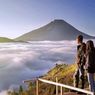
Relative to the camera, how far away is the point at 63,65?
133ft

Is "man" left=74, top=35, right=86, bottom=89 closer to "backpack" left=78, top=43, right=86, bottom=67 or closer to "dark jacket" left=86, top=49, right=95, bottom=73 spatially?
"backpack" left=78, top=43, right=86, bottom=67

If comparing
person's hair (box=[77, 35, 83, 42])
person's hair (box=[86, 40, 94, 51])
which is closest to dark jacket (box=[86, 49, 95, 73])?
person's hair (box=[86, 40, 94, 51])

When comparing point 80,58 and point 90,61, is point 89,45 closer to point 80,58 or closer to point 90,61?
point 90,61

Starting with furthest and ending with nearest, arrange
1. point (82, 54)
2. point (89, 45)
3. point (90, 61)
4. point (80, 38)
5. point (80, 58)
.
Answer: point (80, 58) < point (82, 54) < point (80, 38) < point (90, 61) < point (89, 45)

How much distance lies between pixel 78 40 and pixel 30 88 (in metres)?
19.3

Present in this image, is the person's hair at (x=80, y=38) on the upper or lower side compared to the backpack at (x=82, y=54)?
upper

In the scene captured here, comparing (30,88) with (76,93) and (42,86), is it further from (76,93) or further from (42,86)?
(76,93)

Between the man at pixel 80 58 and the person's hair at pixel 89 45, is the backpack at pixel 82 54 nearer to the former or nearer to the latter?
the man at pixel 80 58

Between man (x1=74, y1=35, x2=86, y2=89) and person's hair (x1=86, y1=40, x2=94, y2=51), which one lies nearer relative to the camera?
person's hair (x1=86, y1=40, x2=94, y2=51)

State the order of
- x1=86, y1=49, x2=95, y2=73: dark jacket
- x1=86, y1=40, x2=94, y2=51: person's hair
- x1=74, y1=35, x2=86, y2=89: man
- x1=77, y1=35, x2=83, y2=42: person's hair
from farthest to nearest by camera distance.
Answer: x1=74, y1=35, x2=86, y2=89: man
x1=77, y1=35, x2=83, y2=42: person's hair
x1=86, y1=49, x2=95, y2=73: dark jacket
x1=86, y1=40, x2=94, y2=51: person's hair

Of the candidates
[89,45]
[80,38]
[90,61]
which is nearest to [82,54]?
[80,38]

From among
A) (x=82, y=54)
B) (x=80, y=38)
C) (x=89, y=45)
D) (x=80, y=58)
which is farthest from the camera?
(x=80, y=58)

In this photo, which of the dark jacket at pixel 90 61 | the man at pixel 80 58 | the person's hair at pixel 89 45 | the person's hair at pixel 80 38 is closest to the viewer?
the person's hair at pixel 89 45

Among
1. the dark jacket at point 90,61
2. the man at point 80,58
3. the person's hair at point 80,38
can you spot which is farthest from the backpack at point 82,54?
the dark jacket at point 90,61
